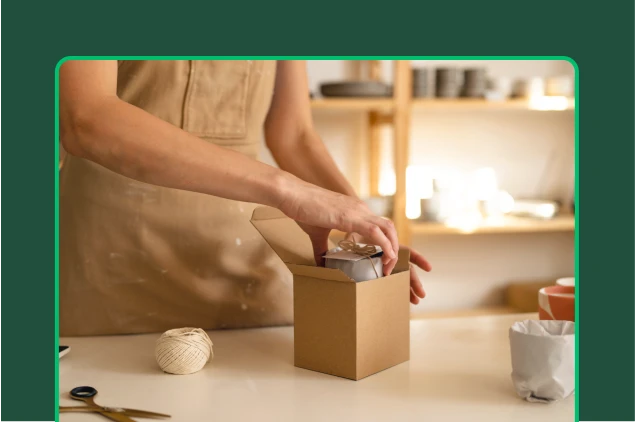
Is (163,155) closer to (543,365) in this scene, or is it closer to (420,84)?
(543,365)

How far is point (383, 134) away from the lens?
5.00ft

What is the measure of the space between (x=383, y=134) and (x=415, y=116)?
0.12 metres

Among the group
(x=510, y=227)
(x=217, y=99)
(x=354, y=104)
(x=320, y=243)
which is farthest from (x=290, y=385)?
(x=354, y=104)

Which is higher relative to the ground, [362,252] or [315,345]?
[362,252]

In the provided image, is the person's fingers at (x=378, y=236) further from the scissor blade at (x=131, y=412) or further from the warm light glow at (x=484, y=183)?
the warm light glow at (x=484, y=183)

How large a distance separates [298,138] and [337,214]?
0.33 m

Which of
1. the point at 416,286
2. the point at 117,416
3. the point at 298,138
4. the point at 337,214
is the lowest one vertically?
the point at 117,416

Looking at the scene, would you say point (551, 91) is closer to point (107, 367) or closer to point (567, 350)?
point (567, 350)

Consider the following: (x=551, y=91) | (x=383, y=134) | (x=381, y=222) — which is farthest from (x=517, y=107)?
(x=381, y=222)

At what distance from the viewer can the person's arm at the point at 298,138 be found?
118 centimetres

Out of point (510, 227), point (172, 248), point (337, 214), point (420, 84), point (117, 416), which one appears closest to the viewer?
point (117, 416)

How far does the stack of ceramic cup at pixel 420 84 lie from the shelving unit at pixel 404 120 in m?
0.01

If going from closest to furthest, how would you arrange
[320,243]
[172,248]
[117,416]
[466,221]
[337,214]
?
1. [117,416]
2. [337,214]
3. [320,243]
4. [172,248]
5. [466,221]

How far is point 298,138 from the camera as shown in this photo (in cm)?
122
